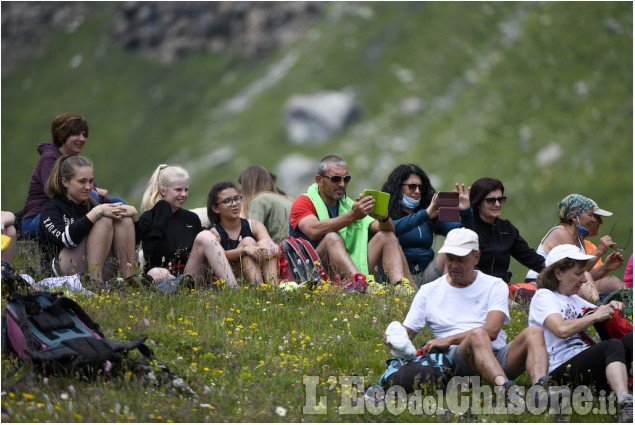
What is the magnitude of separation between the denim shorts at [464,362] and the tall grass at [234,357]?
0.37m

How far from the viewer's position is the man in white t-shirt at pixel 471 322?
351 inches

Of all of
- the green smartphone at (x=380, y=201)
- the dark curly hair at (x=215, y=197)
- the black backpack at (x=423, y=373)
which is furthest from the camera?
the dark curly hair at (x=215, y=197)

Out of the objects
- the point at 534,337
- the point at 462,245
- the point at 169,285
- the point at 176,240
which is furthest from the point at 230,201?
the point at 534,337

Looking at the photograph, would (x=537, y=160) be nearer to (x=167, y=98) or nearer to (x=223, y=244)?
(x=167, y=98)

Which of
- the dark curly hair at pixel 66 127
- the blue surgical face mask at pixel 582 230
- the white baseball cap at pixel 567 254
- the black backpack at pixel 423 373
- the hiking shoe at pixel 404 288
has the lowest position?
the black backpack at pixel 423 373

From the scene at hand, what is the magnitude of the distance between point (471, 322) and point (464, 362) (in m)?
0.37

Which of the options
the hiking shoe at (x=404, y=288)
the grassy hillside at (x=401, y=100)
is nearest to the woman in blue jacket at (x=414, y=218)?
the hiking shoe at (x=404, y=288)

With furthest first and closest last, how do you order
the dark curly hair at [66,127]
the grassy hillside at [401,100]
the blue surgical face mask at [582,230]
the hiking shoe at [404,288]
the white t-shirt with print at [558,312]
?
the grassy hillside at [401,100] → the blue surgical face mask at [582,230] → the dark curly hair at [66,127] → the hiking shoe at [404,288] → the white t-shirt with print at [558,312]

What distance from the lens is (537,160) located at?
91.2m

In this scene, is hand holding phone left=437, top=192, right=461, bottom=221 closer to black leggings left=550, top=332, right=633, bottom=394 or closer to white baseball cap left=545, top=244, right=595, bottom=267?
white baseball cap left=545, top=244, right=595, bottom=267

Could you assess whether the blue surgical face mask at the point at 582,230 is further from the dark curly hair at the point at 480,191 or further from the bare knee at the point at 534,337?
the bare knee at the point at 534,337

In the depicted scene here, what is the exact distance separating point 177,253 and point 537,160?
81.7 metres

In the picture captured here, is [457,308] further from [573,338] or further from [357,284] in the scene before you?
[357,284]

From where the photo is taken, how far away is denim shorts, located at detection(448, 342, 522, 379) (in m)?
9.09
